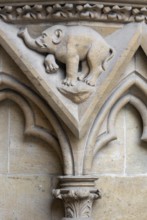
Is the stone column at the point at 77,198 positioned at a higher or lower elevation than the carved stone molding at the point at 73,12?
lower

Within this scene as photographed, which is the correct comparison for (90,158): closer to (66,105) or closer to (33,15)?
(66,105)

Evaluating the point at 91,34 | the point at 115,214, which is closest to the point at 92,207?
the point at 115,214

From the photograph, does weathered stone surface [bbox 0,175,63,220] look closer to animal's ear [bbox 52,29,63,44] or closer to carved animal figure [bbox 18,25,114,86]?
carved animal figure [bbox 18,25,114,86]

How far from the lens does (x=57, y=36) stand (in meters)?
2.28

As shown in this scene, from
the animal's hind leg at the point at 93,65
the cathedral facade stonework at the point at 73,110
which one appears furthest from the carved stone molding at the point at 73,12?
the animal's hind leg at the point at 93,65

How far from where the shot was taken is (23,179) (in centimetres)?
236

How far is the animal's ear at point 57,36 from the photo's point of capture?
89.7 inches

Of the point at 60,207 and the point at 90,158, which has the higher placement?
the point at 90,158

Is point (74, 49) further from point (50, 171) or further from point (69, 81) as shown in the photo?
point (50, 171)

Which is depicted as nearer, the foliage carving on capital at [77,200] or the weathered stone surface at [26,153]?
the foliage carving on capital at [77,200]

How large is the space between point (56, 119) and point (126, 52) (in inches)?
15.0

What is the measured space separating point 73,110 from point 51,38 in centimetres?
30

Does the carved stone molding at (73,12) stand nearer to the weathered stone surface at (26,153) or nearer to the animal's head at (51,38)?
the animal's head at (51,38)

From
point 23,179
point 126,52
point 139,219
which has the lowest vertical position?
point 139,219
